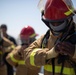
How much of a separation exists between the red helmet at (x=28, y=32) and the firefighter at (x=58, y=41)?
232 centimetres

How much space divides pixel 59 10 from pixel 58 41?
10.8 inches

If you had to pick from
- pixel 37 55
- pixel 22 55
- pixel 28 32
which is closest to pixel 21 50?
pixel 22 55

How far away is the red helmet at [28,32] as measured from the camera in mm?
5065

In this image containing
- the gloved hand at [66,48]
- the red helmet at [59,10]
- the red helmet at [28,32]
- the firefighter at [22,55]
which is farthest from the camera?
the red helmet at [28,32]

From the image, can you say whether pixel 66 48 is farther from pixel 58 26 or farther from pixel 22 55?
pixel 22 55

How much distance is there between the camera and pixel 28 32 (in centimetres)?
517

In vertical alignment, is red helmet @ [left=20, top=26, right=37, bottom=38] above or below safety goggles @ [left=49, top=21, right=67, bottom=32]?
below

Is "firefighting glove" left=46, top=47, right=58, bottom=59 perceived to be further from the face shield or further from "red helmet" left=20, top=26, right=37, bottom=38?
"red helmet" left=20, top=26, right=37, bottom=38

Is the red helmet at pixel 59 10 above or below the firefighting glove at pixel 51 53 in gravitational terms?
above

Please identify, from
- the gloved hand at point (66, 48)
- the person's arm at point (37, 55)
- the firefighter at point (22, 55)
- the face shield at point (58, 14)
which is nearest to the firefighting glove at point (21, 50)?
the firefighter at point (22, 55)

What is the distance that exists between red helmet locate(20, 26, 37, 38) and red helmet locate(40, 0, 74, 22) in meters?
2.42

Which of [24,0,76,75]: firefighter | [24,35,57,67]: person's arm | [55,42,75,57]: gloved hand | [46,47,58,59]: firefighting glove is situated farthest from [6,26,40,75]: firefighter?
[55,42,75,57]: gloved hand

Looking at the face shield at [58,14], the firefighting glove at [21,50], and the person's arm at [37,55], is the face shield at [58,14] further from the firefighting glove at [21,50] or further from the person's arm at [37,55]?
the firefighting glove at [21,50]

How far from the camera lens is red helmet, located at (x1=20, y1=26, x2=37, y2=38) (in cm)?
506
